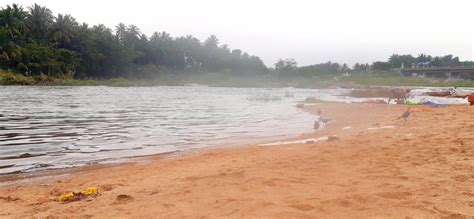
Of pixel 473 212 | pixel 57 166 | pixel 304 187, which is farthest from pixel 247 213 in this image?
pixel 57 166

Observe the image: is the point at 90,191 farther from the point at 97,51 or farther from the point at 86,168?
the point at 97,51

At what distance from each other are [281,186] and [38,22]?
247ft

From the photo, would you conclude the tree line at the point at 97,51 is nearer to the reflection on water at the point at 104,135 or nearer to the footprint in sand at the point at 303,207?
the reflection on water at the point at 104,135

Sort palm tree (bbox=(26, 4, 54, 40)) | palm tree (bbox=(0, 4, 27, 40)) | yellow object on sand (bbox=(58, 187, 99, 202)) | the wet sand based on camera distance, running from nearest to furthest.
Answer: the wet sand → yellow object on sand (bbox=(58, 187, 99, 202)) → palm tree (bbox=(0, 4, 27, 40)) → palm tree (bbox=(26, 4, 54, 40))

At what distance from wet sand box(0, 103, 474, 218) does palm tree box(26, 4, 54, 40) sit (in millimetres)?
71624

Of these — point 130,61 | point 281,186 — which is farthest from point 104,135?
point 130,61

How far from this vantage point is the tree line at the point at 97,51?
5969 centimetres

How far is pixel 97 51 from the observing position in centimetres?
7619

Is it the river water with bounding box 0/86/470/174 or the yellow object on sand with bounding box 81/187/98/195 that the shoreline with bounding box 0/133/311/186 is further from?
the yellow object on sand with bounding box 81/187/98/195

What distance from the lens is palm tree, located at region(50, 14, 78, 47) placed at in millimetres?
69688

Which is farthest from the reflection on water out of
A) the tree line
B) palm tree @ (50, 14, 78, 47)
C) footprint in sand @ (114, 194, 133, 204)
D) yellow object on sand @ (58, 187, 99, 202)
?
palm tree @ (50, 14, 78, 47)

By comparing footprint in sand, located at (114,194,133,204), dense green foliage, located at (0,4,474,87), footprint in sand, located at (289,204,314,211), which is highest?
dense green foliage, located at (0,4,474,87)

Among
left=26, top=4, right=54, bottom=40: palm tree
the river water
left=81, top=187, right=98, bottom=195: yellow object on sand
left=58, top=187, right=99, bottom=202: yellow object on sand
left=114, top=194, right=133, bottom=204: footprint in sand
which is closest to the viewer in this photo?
left=114, top=194, right=133, bottom=204: footprint in sand

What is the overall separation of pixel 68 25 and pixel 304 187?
77085mm
